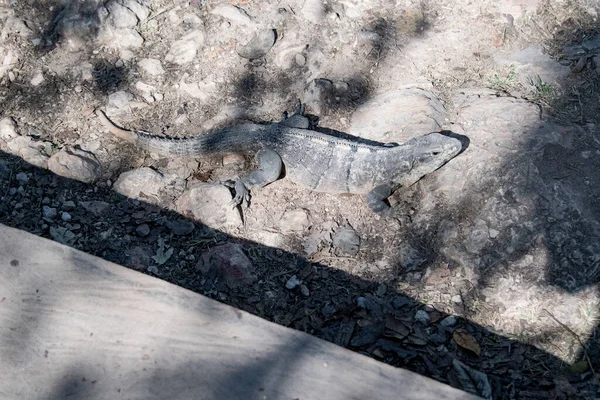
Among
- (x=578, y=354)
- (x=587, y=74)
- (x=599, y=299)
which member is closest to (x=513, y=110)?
(x=587, y=74)

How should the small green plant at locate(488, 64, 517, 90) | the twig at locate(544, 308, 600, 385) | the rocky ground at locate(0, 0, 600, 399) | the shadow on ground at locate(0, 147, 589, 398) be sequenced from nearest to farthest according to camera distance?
the twig at locate(544, 308, 600, 385)
the shadow on ground at locate(0, 147, 589, 398)
the rocky ground at locate(0, 0, 600, 399)
the small green plant at locate(488, 64, 517, 90)

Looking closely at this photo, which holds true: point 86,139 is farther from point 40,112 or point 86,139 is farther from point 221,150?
point 221,150

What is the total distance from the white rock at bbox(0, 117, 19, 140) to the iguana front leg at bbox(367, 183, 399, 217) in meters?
3.04

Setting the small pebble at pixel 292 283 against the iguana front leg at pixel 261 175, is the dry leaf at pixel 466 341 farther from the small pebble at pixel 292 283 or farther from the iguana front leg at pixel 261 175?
the iguana front leg at pixel 261 175

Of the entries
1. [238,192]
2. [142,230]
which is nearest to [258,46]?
[238,192]

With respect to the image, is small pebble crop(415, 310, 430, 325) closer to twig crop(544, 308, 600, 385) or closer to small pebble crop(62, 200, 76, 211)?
twig crop(544, 308, 600, 385)

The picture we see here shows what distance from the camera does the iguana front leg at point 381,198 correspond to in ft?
15.4

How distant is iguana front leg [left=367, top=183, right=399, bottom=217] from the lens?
468 cm

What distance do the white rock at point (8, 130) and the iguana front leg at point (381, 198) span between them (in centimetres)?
304

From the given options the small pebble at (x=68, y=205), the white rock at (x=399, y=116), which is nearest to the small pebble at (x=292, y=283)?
the white rock at (x=399, y=116)

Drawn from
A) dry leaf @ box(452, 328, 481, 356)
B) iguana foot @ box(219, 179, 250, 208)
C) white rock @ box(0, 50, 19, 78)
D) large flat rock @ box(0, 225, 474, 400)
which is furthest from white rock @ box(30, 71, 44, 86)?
dry leaf @ box(452, 328, 481, 356)

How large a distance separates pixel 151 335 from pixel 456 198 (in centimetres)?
253

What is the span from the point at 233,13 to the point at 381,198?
2.44m

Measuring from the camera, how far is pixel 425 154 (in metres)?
4.71
